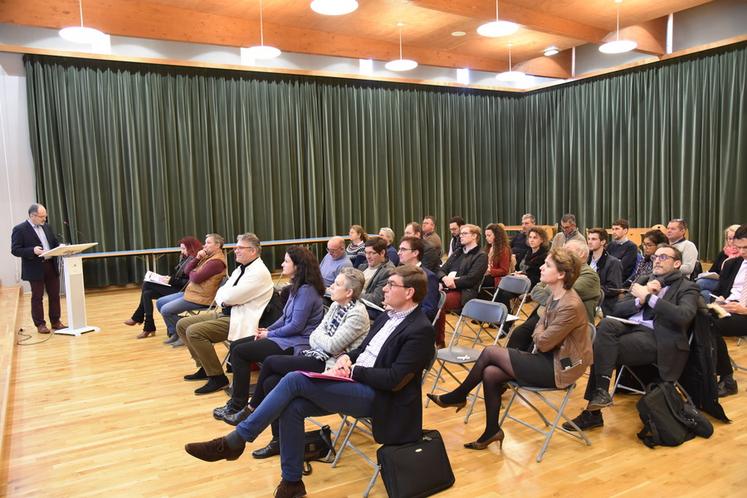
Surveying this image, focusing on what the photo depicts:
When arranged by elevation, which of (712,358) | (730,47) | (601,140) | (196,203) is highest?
(730,47)

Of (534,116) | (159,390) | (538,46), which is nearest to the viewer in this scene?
(159,390)

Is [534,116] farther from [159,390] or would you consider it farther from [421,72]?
[159,390]

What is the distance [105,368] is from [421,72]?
9.66 m

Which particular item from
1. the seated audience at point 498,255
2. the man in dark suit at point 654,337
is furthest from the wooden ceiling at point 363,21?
the man in dark suit at point 654,337

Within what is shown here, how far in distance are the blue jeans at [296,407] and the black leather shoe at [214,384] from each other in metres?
1.88

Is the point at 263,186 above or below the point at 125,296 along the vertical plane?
above

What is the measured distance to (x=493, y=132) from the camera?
13.6m

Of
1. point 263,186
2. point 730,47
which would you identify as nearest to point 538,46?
point 730,47

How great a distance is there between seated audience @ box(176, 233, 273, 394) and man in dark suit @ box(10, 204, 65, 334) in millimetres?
3060

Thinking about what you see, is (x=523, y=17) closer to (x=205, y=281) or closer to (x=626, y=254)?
(x=626, y=254)

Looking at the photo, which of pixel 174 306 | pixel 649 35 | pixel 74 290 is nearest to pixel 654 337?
pixel 174 306

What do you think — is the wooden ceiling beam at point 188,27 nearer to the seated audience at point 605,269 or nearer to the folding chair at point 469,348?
the seated audience at point 605,269

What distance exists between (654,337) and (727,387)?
1010mm

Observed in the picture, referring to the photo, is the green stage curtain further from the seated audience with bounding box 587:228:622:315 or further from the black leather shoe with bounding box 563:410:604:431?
the black leather shoe with bounding box 563:410:604:431
